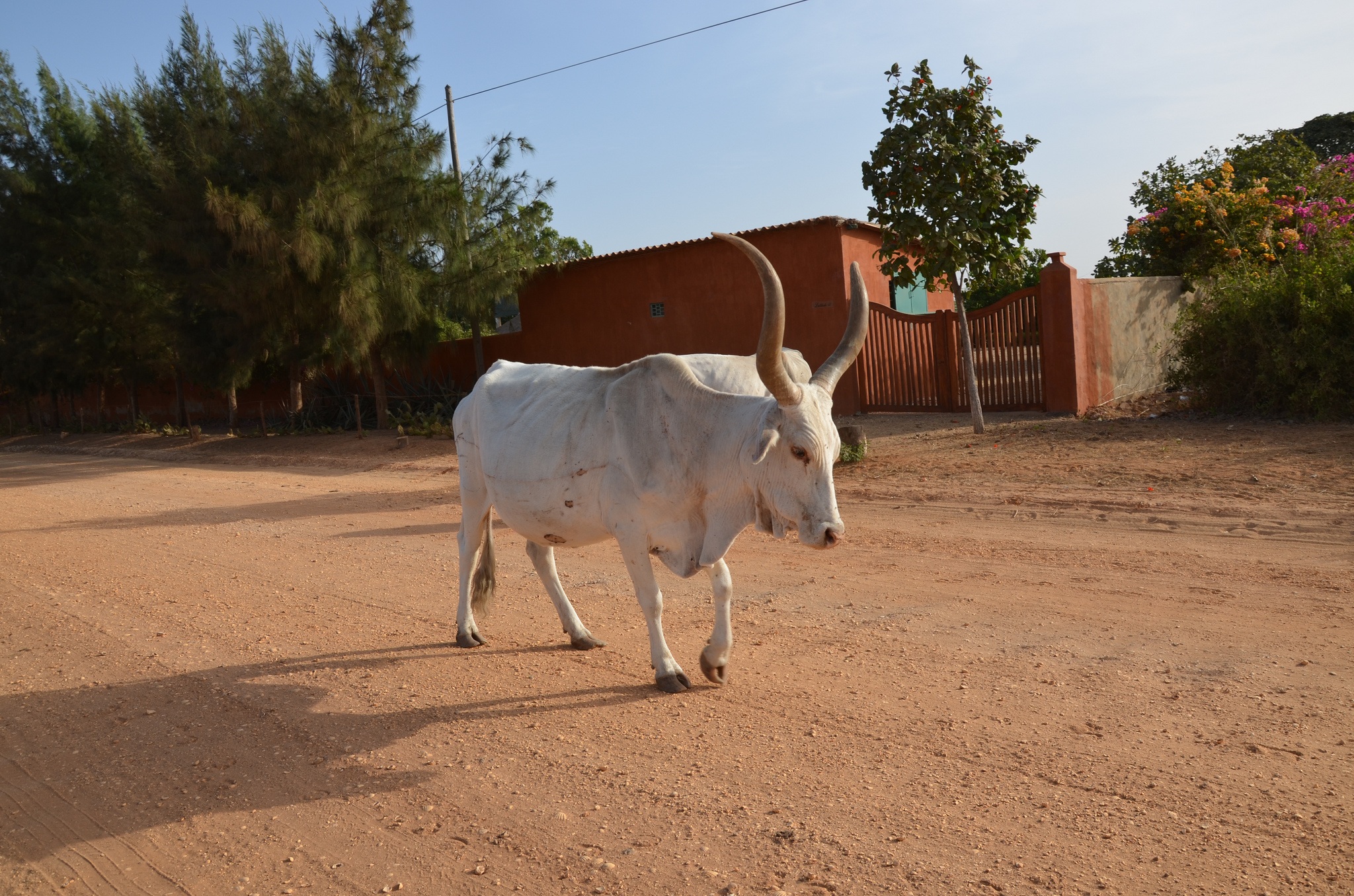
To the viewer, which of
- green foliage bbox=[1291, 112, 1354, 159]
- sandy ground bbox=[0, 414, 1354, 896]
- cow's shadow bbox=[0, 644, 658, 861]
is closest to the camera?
sandy ground bbox=[0, 414, 1354, 896]

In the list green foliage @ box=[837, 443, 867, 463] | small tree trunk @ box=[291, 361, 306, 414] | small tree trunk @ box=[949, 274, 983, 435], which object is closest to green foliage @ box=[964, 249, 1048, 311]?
small tree trunk @ box=[949, 274, 983, 435]

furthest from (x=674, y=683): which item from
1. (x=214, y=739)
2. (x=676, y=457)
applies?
(x=214, y=739)

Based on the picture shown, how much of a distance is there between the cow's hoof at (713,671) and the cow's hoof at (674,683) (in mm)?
112

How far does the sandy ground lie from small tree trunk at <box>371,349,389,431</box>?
12.2 metres

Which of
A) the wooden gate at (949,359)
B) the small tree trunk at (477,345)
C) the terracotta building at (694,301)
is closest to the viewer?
the wooden gate at (949,359)

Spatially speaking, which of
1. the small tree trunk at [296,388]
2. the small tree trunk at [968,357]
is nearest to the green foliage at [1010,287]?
the small tree trunk at [968,357]

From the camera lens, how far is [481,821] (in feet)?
11.7

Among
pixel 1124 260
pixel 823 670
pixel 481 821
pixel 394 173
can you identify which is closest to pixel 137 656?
pixel 481 821

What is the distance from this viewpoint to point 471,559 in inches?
229

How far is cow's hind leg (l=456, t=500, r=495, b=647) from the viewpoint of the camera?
574cm

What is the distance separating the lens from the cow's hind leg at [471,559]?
5.74 m

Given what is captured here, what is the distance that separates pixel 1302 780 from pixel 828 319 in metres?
13.8

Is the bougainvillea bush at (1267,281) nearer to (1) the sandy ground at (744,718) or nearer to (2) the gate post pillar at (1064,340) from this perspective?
(2) the gate post pillar at (1064,340)

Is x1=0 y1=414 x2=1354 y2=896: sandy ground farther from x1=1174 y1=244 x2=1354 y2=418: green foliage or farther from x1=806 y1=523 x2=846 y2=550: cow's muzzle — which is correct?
x1=1174 y1=244 x2=1354 y2=418: green foliage
